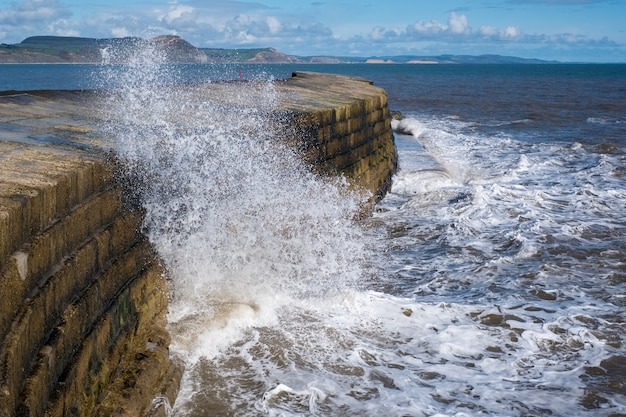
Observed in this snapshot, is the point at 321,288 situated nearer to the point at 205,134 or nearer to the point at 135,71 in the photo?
the point at 205,134

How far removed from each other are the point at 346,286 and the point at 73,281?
→ 3284 millimetres

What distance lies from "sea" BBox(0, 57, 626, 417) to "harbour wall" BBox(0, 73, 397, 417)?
21cm

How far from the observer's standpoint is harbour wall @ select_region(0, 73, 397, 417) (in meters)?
2.60

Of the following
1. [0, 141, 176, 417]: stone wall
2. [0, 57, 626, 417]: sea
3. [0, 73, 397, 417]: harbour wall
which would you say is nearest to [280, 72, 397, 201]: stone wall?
[0, 57, 626, 417]: sea

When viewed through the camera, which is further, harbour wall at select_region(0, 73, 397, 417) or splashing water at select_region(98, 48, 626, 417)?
splashing water at select_region(98, 48, 626, 417)

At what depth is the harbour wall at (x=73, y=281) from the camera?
2.60 m

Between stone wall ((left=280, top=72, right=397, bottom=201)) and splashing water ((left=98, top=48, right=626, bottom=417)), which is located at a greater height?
stone wall ((left=280, top=72, right=397, bottom=201))

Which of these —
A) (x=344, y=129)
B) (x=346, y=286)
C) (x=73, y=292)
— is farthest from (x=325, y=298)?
(x=344, y=129)

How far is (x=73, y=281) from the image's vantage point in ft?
10.3

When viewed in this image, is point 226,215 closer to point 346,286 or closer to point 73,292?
point 346,286

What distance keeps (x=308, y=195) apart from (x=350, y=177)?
1908 mm

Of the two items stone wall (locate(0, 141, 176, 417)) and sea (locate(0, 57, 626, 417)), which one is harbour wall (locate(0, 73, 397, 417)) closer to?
stone wall (locate(0, 141, 176, 417))

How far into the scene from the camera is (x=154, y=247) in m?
4.60

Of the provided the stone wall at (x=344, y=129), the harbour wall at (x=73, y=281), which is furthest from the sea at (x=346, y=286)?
the stone wall at (x=344, y=129)
